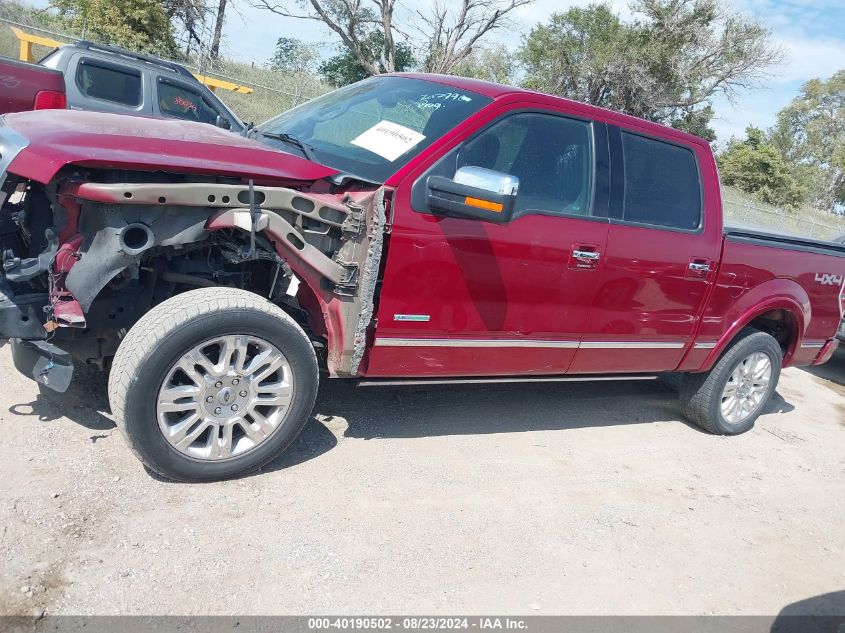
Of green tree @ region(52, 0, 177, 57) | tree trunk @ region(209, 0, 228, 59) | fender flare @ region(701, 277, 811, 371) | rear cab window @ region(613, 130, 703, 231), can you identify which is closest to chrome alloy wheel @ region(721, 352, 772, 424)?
fender flare @ region(701, 277, 811, 371)

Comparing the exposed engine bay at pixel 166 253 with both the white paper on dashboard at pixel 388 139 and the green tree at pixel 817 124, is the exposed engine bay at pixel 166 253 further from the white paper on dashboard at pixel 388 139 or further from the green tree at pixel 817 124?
the green tree at pixel 817 124

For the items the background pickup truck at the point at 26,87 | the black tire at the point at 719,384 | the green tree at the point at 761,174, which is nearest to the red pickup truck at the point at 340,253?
the black tire at the point at 719,384

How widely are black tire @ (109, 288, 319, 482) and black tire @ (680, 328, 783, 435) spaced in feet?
10.8

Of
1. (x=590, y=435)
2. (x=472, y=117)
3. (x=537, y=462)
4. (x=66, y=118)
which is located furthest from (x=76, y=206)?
(x=590, y=435)

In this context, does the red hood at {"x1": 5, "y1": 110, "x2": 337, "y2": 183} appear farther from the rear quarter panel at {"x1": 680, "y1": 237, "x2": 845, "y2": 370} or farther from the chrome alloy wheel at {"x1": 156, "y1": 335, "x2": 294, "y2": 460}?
the rear quarter panel at {"x1": 680, "y1": 237, "x2": 845, "y2": 370}

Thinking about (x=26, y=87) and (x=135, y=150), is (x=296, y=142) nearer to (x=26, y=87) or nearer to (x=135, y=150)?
(x=135, y=150)

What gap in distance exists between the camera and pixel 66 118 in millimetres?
3236

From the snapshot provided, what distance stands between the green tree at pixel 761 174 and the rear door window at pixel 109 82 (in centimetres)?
3429

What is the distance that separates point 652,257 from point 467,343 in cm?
138

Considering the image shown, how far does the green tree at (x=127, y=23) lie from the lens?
18266mm

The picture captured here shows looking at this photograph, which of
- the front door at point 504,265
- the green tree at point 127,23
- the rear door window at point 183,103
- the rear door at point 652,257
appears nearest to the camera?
the front door at point 504,265

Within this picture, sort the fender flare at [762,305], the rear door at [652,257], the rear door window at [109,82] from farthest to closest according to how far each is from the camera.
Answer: the rear door window at [109,82]
the fender flare at [762,305]
the rear door at [652,257]

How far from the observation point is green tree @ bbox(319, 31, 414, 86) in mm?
26422

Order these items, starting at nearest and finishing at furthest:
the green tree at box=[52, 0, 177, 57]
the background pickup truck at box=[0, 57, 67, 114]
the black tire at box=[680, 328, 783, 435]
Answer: the black tire at box=[680, 328, 783, 435] < the background pickup truck at box=[0, 57, 67, 114] < the green tree at box=[52, 0, 177, 57]
